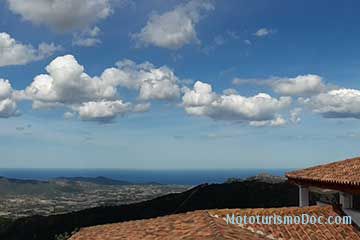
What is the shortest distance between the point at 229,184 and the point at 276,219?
49.9 meters

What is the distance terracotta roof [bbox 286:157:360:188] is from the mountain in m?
30.6

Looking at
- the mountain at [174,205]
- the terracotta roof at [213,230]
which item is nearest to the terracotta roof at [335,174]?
the terracotta roof at [213,230]

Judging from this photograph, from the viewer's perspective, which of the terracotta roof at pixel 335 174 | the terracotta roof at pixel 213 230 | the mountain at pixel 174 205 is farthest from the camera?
the mountain at pixel 174 205

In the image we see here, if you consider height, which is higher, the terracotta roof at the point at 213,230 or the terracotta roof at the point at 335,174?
the terracotta roof at the point at 335,174

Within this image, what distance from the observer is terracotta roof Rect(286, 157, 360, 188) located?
16.4 m

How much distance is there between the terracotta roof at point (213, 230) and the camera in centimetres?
1428

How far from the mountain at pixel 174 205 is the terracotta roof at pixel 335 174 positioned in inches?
1203

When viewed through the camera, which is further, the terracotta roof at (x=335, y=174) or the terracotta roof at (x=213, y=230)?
the terracotta roof at (x=335, y=174)

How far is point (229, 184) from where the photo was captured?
6588 cm

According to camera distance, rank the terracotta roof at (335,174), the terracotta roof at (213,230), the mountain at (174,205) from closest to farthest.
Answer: the terracotta roof at (213,230) → the terracotta roof at (335,174) → the mountain at (174,205)

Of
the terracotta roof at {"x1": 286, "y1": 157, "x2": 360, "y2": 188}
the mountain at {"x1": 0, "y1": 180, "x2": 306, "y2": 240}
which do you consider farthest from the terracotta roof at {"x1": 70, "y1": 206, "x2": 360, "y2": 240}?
the mountain at {"x1": 0, "y1": 180, "x2": 306, "y2": 240}

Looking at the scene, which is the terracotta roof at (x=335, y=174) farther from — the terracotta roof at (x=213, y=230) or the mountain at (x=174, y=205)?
the mountain at (x=174, y=205)

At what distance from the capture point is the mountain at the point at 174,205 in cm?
5566

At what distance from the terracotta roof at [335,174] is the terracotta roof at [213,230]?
1.42 metres
